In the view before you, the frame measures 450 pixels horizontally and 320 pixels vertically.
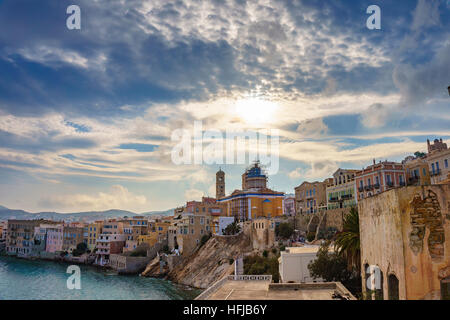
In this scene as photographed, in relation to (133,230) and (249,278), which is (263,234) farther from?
(133,230)

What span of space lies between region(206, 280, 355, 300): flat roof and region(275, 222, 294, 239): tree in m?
33.8

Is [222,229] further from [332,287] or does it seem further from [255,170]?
[332,287]

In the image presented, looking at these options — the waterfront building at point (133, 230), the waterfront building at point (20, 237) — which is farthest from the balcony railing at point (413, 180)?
the waterfront building at point (20, 237)

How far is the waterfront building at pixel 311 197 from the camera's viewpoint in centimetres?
6019

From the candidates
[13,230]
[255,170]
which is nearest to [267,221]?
[255,170]

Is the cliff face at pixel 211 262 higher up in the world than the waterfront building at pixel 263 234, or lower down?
lower down

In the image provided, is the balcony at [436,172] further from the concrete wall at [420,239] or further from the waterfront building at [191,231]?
the waterfront building at [191,231]

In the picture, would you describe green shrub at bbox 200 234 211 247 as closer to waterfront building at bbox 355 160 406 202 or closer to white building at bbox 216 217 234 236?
white building at bbox 216 217 234 236

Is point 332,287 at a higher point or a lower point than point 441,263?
lower

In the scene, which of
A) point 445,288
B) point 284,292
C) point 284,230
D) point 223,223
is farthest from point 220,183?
point 445,288

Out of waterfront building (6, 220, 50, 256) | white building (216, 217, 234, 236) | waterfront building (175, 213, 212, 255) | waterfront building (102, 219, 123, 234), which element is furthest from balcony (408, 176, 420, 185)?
waterfront building (6, 220, 50, 256)

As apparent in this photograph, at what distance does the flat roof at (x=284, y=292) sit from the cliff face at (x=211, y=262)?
1291 inches
